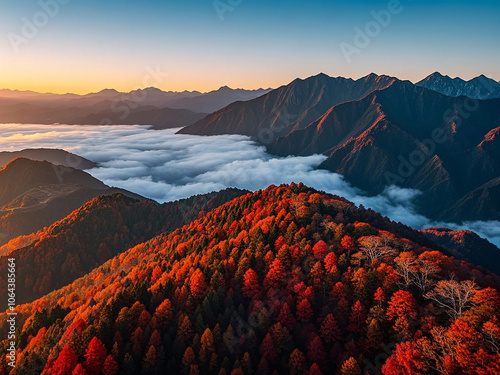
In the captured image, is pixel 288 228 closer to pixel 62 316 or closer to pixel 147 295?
pixel 147 295

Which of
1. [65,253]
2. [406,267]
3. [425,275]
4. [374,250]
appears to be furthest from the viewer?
[65,253]

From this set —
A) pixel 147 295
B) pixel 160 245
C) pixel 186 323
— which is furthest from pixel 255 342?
pixel 160 245

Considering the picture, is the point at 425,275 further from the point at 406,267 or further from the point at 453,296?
the point at 453,296

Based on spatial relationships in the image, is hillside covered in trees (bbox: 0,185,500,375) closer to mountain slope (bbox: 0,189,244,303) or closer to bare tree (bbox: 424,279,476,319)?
bare tree (bbox: 424,279,476,319)

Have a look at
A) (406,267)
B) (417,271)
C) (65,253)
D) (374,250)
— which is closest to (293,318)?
(374,250)

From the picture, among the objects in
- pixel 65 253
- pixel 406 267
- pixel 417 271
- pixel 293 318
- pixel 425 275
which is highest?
pixel 406 267
